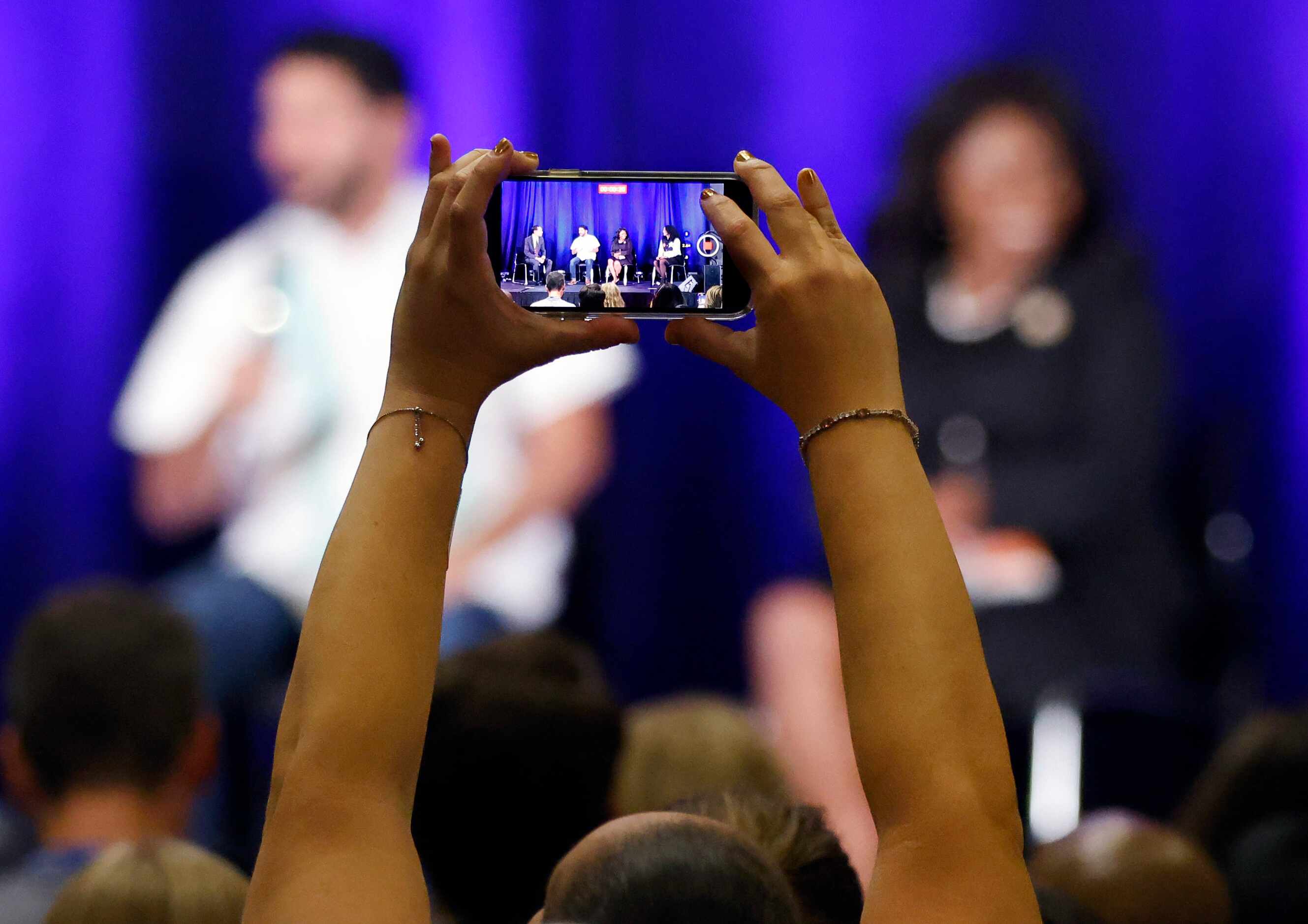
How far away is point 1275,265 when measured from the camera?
2674mm

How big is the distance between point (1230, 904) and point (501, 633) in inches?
55.0

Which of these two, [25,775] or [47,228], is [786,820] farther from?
[47,228]

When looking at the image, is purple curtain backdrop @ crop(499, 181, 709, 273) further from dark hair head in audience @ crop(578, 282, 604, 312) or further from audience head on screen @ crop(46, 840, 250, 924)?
audience head on screen @ crop(46, 840, 250, 924)

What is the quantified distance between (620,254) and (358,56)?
6.53 ft

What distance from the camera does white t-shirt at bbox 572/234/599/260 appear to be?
0.89 meters

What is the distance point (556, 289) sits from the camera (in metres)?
0.89

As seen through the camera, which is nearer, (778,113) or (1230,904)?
(1230,904)

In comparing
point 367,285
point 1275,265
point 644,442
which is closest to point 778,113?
point 644,442

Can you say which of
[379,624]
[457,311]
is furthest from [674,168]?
[379,624]

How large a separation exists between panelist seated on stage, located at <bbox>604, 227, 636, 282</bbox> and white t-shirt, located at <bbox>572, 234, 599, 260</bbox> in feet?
0.04

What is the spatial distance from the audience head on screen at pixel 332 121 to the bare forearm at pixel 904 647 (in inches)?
84.4

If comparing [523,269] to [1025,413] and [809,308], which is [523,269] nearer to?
[809,308]

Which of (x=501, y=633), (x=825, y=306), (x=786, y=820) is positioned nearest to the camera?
(x=825, y=306)

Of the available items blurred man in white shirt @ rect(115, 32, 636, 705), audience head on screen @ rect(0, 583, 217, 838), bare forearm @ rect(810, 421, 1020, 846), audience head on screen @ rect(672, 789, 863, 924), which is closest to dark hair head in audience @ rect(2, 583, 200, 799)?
audience head on screen @ rect(0, 583, 217, 838)
